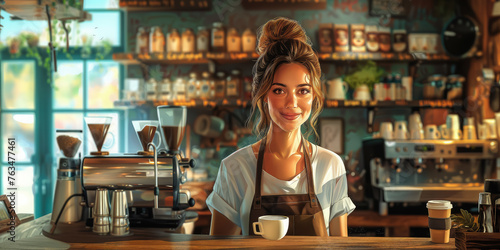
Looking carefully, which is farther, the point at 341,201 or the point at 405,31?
the point at 405,31

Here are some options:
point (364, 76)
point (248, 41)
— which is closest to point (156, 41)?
point (248, 41)

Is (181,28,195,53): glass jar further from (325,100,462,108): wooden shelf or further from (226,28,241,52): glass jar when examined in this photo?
(325,100,462,108): wooden shelf

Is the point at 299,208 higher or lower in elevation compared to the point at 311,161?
lower

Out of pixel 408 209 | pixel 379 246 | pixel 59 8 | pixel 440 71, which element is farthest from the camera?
pixel 440 71

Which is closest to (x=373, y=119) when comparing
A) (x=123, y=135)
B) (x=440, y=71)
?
(x=440, y=71)

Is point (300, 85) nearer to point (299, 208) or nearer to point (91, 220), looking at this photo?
point (299, 208)

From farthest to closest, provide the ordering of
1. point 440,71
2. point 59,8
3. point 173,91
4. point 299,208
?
point 440,71
point 173,91
point 59,8
point 299,208

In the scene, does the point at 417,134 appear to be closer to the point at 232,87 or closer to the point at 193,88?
the point at 232,87

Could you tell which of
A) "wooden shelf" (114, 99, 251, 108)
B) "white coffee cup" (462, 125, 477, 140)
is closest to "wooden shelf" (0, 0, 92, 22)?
"wooden shelf" (114, 99, 251, 108)

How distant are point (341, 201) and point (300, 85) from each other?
47cm

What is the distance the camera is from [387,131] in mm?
3719

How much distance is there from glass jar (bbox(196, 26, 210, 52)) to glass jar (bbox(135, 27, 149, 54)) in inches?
17.6

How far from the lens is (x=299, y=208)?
1695mm

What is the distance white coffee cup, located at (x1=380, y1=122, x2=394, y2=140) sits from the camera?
371 centimetres
